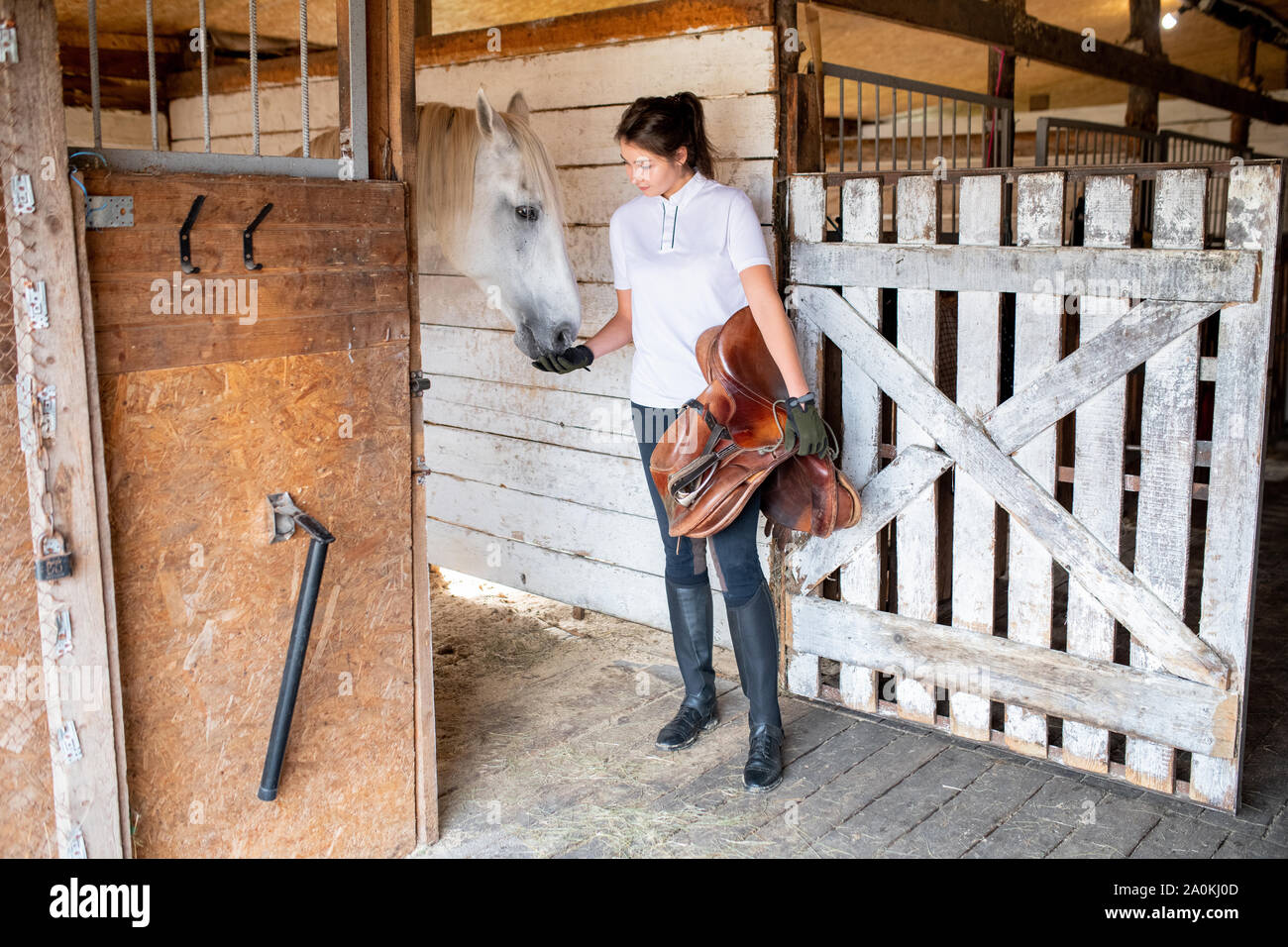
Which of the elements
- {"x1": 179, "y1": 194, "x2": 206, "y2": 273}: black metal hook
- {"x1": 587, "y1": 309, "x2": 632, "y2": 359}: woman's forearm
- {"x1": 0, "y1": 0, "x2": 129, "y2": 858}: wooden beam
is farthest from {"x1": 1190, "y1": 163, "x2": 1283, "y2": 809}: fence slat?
{"x1": 0, "y1": 0, "x2": 129, "y2": 858}: wooden beam

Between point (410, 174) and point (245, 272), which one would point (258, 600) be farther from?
point (410, 174)

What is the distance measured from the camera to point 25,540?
1679 mm

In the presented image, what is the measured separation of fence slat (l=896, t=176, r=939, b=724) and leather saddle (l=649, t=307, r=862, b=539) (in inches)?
18.7

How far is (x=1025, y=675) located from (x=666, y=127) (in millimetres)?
1575

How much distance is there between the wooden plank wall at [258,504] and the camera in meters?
1.81

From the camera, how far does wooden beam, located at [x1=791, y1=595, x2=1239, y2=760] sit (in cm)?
246

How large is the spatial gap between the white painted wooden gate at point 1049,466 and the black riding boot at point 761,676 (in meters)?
0.40

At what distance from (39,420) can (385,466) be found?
664 mm

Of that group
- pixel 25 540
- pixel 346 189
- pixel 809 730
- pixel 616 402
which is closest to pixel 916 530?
pixel 809 730

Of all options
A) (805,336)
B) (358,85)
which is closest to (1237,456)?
(805,336)

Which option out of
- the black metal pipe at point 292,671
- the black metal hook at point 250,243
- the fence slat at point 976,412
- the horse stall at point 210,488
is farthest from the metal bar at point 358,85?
the fence slat at point 976,412

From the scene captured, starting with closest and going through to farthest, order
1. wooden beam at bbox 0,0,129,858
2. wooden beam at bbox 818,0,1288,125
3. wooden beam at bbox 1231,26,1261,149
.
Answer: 1. wooden beam at bbox 0,0,129,858
2. wooden beam at bbox 818,0,1288,125
3. wooden beam at bbox 1231,26,1261,149

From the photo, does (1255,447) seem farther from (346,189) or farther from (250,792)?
(250,792)

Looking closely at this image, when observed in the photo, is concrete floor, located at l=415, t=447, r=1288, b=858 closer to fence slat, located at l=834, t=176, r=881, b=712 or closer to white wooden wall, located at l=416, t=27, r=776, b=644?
fence slat, located at l=834, t=176, r=881, b=712
